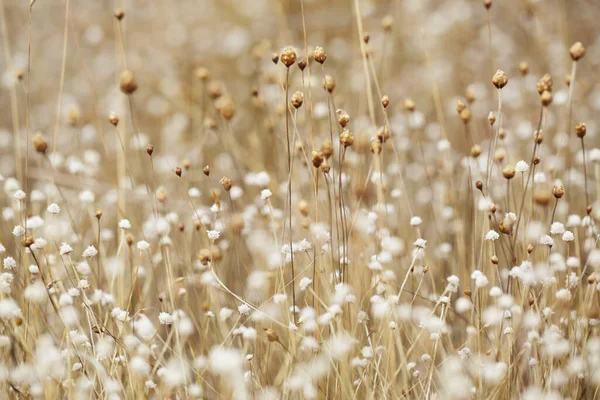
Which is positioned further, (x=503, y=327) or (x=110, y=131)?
(x=110, y=131)

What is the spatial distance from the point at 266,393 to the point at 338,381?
0.52 feet

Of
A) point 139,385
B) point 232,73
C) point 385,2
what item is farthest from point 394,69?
point 139,385

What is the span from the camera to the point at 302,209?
1.46 meters

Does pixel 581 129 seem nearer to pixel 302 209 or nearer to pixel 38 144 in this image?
pixel 302 209

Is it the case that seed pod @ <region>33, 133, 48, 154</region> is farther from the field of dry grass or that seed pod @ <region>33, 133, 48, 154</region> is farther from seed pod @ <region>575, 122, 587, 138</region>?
seed pod @ <region>575, 122, 587, 138</region>

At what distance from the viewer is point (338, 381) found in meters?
1.27

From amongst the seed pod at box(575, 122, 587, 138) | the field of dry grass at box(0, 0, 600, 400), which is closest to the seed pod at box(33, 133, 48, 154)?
the field of dry grass at box(0, 0, 600, 400)

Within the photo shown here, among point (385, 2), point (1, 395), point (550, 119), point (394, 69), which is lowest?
point (1, 395)

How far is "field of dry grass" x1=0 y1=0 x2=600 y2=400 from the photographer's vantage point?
1.26m

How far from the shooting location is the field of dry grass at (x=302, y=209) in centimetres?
126

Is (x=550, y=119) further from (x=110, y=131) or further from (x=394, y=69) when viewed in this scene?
(x=110, y=131)

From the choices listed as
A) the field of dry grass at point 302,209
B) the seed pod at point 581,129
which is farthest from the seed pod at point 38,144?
the seed pod at point 581,129

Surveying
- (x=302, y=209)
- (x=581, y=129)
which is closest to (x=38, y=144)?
(x=302, y=209)

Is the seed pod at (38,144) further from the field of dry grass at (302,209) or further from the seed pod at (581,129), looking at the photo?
the seed pod at (581,129)
